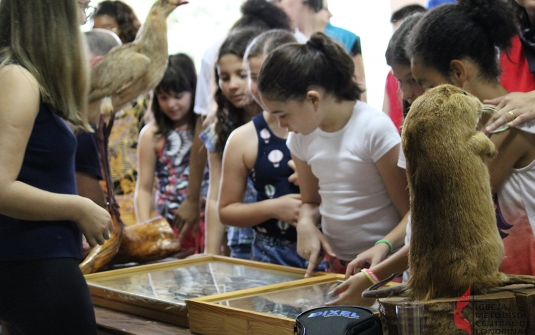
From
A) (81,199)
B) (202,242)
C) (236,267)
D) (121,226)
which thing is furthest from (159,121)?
(81,199)

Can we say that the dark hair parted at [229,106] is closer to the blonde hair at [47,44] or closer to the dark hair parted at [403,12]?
the dark hair parted at [403,12]

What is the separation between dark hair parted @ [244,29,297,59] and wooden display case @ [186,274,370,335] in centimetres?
97

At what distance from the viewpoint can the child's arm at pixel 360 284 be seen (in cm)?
154

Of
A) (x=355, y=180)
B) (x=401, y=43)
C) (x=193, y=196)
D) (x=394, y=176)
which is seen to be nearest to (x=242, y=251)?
(x=193, y=196)

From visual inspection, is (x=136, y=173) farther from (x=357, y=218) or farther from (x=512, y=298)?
(x=512, y=298)

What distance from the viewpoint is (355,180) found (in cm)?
193

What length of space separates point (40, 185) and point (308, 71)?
874mm

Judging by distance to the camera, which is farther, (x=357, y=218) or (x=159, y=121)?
(x=159, y=121)

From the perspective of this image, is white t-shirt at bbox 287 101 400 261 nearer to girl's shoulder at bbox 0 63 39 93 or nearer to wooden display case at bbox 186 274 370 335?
wooden display case at bbox 186 274 370 335

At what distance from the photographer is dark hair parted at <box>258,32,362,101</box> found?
1.91m

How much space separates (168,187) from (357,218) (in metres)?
1.62

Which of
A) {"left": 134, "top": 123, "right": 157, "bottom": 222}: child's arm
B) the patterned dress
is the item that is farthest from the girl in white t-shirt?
{"left": 134, "top": 123, "right": 157, "bottom": 222}: child's arm

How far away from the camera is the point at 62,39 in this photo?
153 cm

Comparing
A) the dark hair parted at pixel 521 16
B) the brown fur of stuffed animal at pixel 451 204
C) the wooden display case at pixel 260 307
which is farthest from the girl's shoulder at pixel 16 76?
the dark hair parted at pixel 521 16
